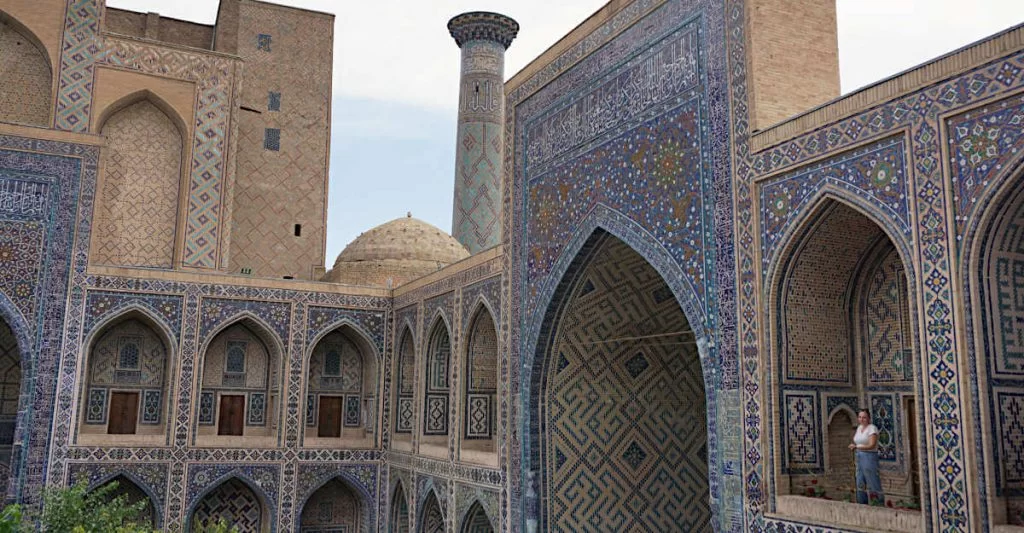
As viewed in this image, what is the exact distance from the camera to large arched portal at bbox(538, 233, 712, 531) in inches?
359

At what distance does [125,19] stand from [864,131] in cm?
1418

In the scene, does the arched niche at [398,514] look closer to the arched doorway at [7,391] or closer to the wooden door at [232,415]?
the wooden door at [232,415]

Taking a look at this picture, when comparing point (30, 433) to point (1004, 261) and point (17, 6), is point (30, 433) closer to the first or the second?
point (17, 6)

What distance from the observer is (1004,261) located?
4.94m

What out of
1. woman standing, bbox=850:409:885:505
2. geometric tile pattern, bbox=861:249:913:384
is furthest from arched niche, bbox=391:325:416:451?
woman standing, bbox=850:409:885:505

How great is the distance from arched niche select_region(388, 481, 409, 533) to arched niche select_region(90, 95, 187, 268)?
195 inches

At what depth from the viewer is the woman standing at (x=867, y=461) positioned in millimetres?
5886

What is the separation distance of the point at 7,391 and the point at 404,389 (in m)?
5.29

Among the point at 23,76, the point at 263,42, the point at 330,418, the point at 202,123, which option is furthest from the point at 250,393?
the point at 263,42

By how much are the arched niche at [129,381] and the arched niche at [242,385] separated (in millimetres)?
574

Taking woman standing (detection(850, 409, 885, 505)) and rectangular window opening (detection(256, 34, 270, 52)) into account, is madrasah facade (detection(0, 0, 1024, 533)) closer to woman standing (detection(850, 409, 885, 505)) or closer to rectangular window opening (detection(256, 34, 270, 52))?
rectangular window opening (detection(256, 34, 270, 52))

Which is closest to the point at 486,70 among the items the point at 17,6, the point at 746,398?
the point at 17,6

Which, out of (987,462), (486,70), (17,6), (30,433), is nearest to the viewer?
(987,462)

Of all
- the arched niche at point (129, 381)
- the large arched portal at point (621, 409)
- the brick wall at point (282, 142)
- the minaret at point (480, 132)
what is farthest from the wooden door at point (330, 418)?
the large arched portal at point (621, 409)
